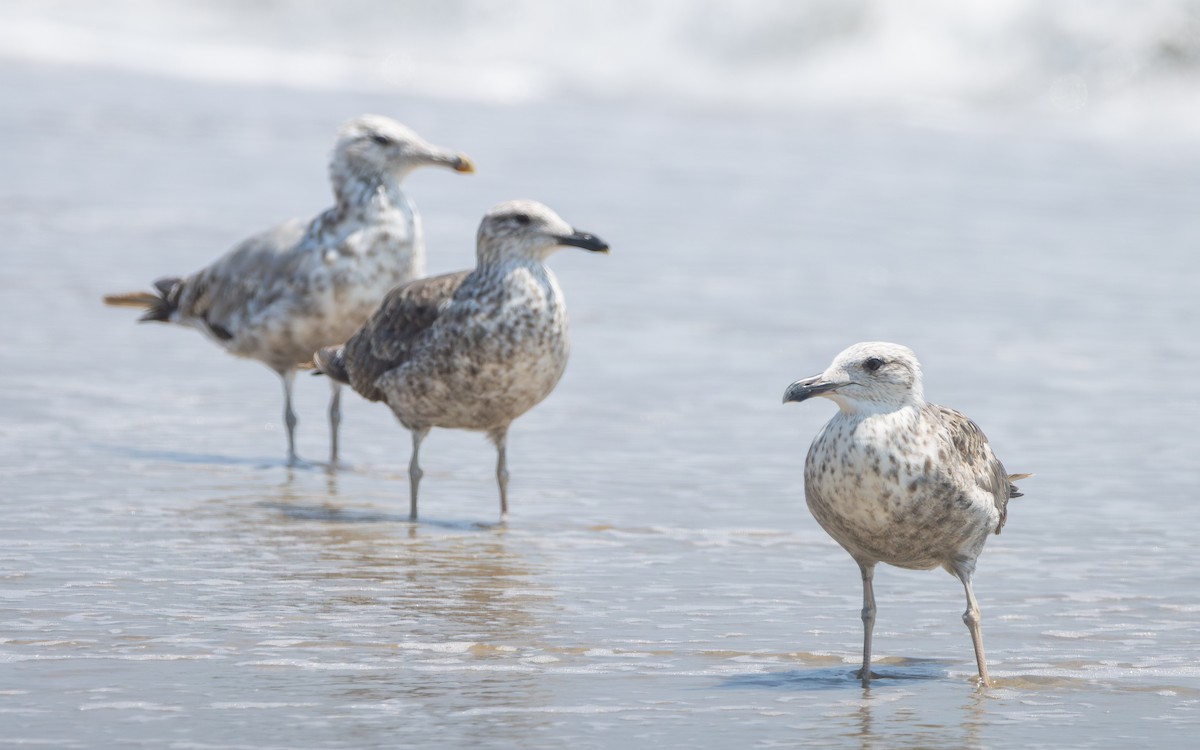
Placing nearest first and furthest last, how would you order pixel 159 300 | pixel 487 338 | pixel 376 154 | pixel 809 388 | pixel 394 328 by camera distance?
pixel 809 388 < pixel 487 338 < pixel 394 328 < pixel 376 154 < pixel 159 300

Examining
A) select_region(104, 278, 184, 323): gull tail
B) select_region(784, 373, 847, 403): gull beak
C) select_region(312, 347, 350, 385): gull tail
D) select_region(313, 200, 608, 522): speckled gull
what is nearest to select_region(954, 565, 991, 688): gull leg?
select_region(784, 373, 847, 403): gull beak

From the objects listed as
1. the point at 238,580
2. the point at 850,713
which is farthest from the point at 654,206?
the point at 850,713

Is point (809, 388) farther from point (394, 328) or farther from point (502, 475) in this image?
point (394, 328)

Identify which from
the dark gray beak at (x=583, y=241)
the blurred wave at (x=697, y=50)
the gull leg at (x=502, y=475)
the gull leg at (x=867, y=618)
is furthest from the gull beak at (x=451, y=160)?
the blurred wave at (x=697, y=50)

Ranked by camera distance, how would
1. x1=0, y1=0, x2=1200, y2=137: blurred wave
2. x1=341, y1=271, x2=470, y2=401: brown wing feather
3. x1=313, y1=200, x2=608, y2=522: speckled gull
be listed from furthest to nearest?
x1=0, y1=0, x2=1200, y2=137: blurred wave < x1=341, y1=271, x2=470, y2=401: brown wing feather < x1=313, y1=200, x2=608, y2=522: speckled gull

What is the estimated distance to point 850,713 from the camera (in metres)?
5.09

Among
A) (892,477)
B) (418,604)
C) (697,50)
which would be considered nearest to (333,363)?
(418,604)

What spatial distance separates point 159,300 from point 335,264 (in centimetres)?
143

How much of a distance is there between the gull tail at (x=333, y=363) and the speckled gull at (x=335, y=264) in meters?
0.24

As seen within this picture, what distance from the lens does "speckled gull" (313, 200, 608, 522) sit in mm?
7199

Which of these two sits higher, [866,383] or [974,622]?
[866,383]

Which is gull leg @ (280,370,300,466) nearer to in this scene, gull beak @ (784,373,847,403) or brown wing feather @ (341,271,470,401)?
brown wing feather @ (341,271,470,401)

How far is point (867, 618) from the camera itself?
5.41 m

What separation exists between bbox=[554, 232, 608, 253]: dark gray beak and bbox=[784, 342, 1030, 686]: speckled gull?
2069 mm
